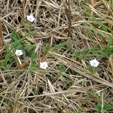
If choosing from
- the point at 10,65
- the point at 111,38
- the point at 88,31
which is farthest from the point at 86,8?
the point at 10,65

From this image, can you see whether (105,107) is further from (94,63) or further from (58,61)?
(58,61)

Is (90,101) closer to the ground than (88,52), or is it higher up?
closer to the ground

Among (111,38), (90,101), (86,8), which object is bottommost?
(90,101)

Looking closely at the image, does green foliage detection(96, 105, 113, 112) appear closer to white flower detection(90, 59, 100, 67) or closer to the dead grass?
the dead grass

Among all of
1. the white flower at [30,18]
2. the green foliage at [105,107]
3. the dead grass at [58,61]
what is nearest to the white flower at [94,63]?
the dead grass at [58,61]

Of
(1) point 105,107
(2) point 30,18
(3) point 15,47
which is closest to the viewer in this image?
(1) point 105,107

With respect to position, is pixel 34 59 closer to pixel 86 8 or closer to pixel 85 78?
pixel 85 78

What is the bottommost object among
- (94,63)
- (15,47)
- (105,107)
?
(105,107)

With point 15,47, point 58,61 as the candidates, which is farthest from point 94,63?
point 15,47
